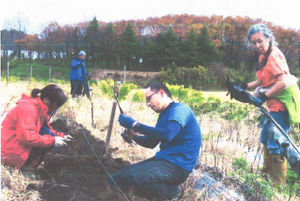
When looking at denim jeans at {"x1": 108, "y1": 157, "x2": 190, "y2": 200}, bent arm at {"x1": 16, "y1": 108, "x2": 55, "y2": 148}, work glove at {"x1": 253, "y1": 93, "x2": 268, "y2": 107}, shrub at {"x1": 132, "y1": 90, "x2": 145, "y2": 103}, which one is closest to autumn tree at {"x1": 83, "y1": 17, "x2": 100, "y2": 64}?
bent arm at {"x1": 16, "y1": 108, "x2": 55, "y2": 148}

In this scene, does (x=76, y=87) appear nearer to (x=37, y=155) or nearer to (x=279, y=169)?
(x=37, y=155)

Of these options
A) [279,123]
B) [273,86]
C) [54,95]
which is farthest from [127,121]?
[279,123]

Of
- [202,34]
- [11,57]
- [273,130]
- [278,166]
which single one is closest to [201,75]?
[202,34]

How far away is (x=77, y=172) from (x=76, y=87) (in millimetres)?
1455

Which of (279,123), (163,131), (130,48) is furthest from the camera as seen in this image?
(279,123)

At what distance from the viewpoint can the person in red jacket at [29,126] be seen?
229 centimetres

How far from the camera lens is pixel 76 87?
13.3 ft

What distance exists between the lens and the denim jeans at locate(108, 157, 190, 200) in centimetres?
202

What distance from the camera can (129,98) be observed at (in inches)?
161

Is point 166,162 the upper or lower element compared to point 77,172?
upper

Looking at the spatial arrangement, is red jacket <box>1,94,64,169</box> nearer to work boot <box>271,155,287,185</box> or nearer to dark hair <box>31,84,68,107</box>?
dark hair <box>31,84,68,107</box>

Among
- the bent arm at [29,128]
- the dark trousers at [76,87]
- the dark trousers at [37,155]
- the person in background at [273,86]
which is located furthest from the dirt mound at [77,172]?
the person in background at [273,86]

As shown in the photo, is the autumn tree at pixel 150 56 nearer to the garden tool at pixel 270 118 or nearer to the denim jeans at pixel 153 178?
the garden tool at pixel 270 118

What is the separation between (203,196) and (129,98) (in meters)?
1.95
